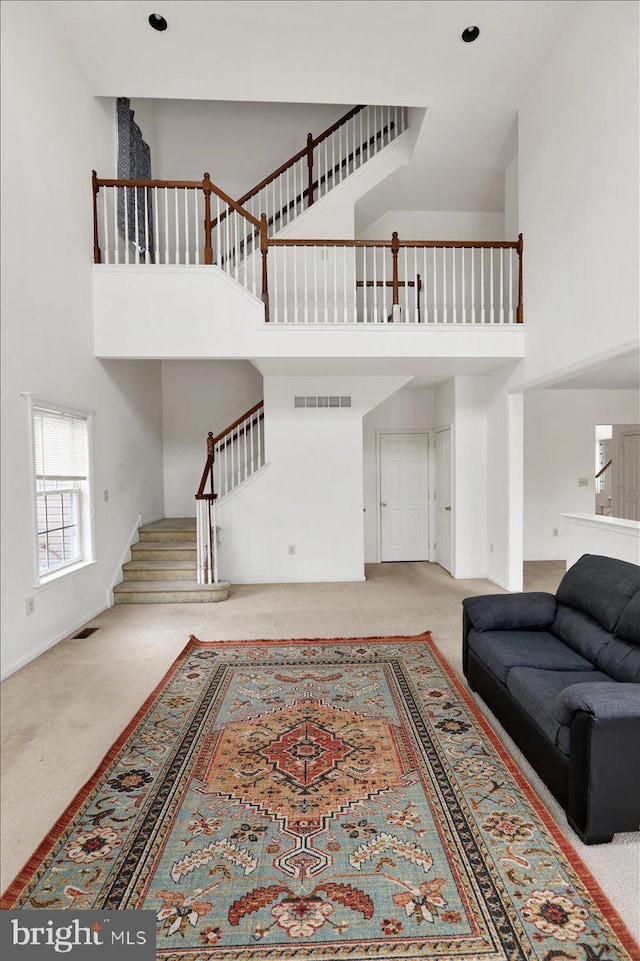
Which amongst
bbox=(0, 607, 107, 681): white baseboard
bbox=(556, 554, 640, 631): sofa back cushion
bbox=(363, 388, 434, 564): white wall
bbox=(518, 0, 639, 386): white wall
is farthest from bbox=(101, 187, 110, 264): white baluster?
bbox=(556, 554, 640, 631): sofa back cushion

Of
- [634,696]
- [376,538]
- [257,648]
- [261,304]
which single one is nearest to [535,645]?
[634,696]

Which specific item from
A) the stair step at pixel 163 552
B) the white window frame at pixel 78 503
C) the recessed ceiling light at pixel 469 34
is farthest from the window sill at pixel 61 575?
the recessed ceiling light at pixel 469 34

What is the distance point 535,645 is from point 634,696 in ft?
3.38

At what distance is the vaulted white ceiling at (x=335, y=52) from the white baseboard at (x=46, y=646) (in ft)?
17.1

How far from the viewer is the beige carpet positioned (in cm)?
204

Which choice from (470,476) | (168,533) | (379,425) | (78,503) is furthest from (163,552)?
(470,476)

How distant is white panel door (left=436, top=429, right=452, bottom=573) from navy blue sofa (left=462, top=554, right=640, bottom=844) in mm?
3535

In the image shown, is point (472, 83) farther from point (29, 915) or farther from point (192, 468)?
point (29, 915)

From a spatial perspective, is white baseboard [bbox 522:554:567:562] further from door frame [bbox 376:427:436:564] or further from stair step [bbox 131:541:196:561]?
stair step [bbox 131:541:196:561]

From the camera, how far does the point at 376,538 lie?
24.6 feet

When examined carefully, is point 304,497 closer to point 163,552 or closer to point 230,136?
point 163,552

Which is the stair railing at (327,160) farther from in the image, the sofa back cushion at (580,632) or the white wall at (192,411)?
the sofa back cushion at (580,632)

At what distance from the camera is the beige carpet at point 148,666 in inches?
80.3

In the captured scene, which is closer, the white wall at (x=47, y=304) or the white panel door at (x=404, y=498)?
the white wall at (x=47, y=304)
